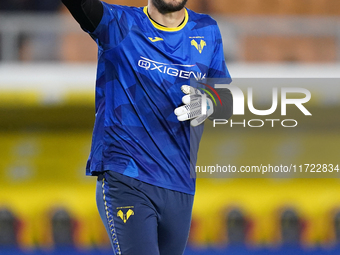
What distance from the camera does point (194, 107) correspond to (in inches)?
79.5

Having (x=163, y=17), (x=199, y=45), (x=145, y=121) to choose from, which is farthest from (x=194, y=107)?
(x=163, y=17)

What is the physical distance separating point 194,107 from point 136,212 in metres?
0.52

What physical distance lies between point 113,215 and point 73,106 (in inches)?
140

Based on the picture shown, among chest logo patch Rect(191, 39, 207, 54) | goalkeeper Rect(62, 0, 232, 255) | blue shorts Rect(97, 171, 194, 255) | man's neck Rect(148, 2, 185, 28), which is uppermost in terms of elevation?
man's neck Rect(148, 2, 185, 28)

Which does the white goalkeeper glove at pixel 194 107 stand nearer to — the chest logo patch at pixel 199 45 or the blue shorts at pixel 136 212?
the chest logo patch at pixel 199 45

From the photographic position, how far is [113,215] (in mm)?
1927

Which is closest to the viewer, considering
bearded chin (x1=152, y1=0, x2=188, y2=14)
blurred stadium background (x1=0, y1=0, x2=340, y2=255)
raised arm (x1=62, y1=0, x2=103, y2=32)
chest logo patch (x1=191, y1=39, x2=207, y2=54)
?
raised arm (x1=62, y1=0, x2=103, y2=32)

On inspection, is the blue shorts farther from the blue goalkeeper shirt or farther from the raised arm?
the raised arm

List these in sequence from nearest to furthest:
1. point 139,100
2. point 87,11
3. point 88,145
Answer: point 87,11 < point 139,100 < point 88,145

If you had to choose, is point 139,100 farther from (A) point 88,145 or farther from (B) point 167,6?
(A) point 88,145

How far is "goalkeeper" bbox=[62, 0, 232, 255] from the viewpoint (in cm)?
191

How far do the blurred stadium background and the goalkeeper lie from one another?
320cm

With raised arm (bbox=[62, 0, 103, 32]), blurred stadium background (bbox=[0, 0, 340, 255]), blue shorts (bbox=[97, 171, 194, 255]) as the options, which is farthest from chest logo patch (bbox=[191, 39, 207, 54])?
blurred stadium background (bbox=[0, 0, 340, 255])

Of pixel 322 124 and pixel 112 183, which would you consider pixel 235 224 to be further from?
pixel 112 183
